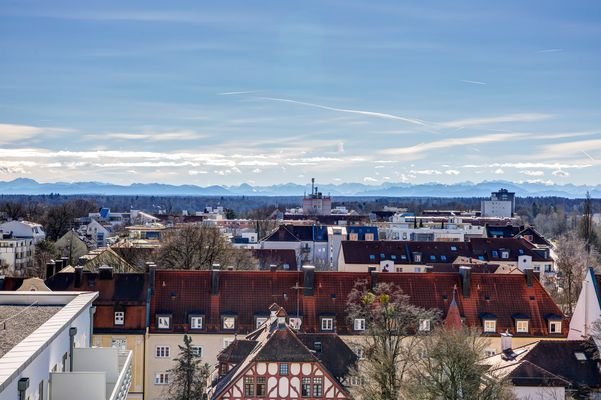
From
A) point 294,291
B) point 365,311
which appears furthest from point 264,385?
point 294,291

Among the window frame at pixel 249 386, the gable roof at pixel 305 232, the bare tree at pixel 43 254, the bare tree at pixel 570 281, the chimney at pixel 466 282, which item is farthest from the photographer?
the gable roof at pixel 305 232

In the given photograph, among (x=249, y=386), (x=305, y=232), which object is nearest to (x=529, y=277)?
(x=249, y=386)

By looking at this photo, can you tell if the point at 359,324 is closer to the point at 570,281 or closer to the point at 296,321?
the point at 296,321

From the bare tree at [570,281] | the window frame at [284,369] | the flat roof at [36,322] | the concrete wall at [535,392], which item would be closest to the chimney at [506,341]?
the concrete wall at [535,392]

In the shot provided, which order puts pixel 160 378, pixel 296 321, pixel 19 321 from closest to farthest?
pixel 19 321, pixel 160 378, pixel 296 321

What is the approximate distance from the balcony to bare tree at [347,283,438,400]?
43.9 ft

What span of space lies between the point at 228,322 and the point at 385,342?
1473cm

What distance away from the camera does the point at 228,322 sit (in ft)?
183

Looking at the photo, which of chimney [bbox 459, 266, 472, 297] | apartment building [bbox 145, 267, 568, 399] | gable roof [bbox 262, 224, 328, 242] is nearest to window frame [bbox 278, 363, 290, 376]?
apartment building [bbox 145, 267, 568, 399]

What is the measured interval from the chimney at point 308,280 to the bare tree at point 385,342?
3.17m

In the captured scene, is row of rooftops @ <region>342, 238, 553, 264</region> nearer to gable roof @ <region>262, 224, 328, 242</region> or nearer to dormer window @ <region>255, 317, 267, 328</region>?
gable roof @ <region>262, 224, 328, 242</region>

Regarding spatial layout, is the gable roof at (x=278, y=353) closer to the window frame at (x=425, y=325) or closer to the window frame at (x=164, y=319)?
the window frame at (x=425, y=325)

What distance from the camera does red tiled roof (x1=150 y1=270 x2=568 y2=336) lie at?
185 feet

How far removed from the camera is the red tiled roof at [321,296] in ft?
185
